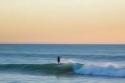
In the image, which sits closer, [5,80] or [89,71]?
[5,80]

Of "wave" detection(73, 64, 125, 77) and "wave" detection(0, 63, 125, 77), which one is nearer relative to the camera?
"wave" detection(73, 64, 125, 77)

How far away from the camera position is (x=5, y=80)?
2066 centimetres

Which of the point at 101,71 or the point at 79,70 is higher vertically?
the point at 79,70

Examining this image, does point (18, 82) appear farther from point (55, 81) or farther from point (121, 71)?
point (121, 71)

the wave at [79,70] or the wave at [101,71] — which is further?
the wave at [79,70]

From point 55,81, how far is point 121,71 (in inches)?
270

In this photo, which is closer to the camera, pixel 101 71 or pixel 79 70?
pixel 101 71

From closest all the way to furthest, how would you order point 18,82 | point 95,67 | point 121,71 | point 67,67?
point 18,82, point 121,71, point 95,67, point 67,67

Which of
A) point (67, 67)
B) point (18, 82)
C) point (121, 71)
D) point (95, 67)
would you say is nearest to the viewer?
point (18, 82)

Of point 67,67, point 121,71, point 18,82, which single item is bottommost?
point 18,82

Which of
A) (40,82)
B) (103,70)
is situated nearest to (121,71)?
Result: (103,70)

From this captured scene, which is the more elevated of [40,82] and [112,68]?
[112,68]

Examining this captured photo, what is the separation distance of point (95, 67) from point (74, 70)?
1.62m

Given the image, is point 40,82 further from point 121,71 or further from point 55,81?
point 121,71
